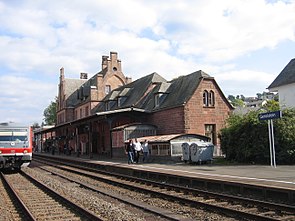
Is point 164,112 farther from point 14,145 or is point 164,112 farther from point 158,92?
point 14,145

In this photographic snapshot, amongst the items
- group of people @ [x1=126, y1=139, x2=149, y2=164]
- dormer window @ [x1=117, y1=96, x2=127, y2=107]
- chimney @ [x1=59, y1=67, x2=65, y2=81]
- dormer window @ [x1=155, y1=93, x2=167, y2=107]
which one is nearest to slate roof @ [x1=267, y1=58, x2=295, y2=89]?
dormer window @ [x1=155, y1=93, x2=167, y2=107]

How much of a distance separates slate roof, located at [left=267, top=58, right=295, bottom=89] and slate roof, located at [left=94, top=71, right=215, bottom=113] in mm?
11691

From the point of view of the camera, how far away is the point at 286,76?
4056 cm

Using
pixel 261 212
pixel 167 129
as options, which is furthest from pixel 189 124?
pixel 261 212

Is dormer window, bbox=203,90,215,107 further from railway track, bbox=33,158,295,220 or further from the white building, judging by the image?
railway track, bbox=33,158,295,220

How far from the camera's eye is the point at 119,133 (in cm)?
3209

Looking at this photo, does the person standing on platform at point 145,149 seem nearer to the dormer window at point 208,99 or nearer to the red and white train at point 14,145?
the red and white train at point 14,145

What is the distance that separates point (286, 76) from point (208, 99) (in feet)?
42.5

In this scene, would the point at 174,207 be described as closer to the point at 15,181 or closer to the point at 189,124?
the point at 15,181

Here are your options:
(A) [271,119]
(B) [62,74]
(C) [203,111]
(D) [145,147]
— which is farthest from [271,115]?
(B) [62,74]

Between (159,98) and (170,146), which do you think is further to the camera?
(159,98)

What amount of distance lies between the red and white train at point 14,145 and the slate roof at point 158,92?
1481 centimetres

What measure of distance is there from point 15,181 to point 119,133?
1521 cm

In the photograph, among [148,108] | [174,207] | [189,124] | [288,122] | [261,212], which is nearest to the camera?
[261,212]
